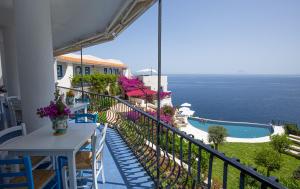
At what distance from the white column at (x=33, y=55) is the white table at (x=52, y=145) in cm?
70

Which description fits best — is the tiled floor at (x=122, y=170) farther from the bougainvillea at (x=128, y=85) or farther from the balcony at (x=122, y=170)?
the bougainvillea at (x=128, y=85)

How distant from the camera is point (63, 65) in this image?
56.6 ft

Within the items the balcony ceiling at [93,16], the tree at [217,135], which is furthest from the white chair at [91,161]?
the tree at [217,135]

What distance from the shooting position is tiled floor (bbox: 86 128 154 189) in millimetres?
2576

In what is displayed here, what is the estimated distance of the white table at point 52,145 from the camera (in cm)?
180

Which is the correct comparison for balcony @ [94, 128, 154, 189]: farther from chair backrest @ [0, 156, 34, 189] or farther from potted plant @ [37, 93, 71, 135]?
chair backrest @ [0, 156, 34, 189]

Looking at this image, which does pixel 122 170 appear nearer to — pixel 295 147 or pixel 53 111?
pixel 53 111

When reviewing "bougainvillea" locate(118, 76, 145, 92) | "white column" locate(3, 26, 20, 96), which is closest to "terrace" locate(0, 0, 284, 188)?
"white column" locate(3, 26, 20, 96)

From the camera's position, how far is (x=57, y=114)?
84.0 inches

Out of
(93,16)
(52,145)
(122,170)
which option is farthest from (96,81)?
(52,145)

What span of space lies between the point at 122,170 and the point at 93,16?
3.07 meters

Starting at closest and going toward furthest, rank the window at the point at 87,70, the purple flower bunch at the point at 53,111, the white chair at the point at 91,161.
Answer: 1. the white chair at the point at 91,161
2. the purple flower bunch at the point at 53,111
3. the window at the point at 87,70

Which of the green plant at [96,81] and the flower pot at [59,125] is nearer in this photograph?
the flower pot at [59,125]

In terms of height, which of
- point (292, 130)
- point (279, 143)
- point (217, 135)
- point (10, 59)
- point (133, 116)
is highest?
point (10, 59)
